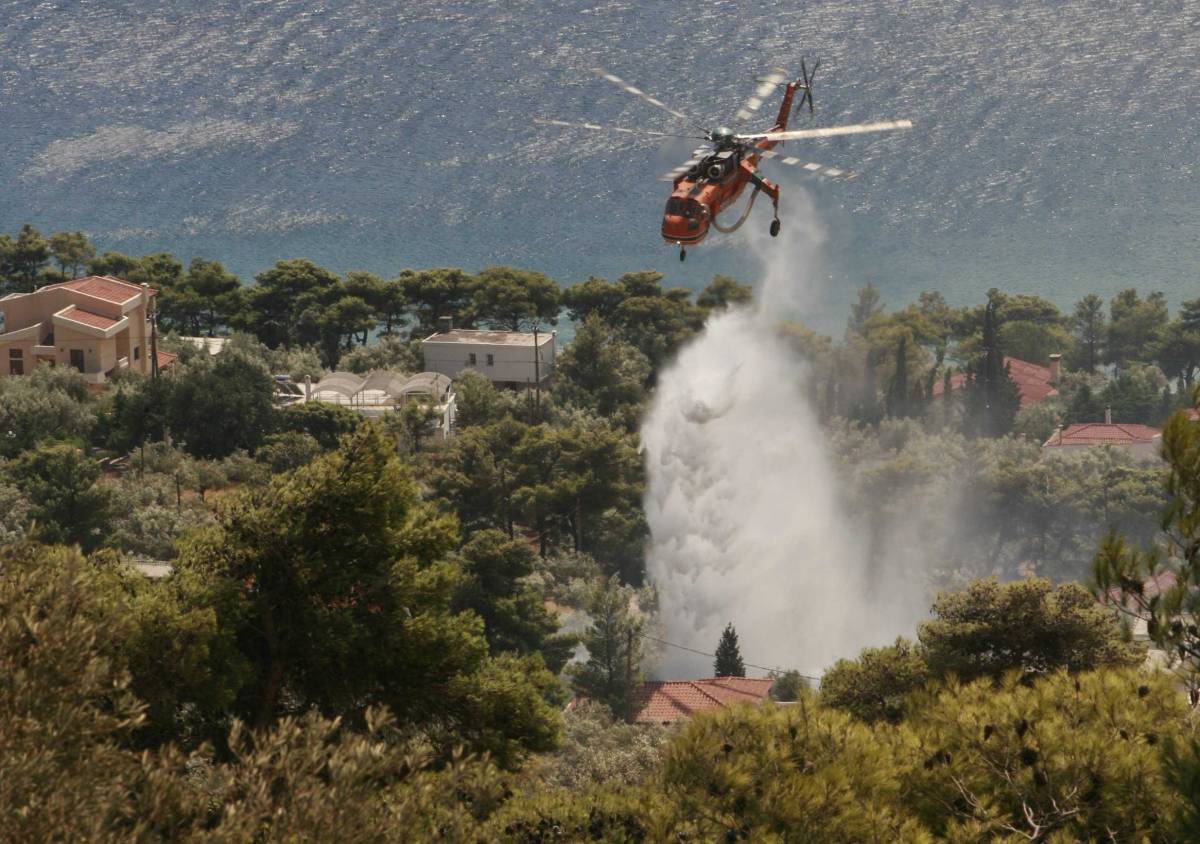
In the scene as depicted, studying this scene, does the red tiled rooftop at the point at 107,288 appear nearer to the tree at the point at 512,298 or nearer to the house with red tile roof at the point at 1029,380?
the tree at the point at 512,298

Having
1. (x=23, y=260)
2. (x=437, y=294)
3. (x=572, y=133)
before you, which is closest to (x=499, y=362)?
(x=437, y=294)

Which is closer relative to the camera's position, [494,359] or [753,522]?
[753,522]

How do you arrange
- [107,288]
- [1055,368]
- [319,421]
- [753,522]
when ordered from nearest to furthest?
[319,421]
[753,522]
[107,288]
[1055,368]

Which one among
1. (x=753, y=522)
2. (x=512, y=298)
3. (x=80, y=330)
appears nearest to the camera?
(x=753, y=522)

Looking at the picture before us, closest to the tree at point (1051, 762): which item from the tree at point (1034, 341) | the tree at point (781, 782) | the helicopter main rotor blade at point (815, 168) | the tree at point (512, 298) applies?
the tree at point (781, 782)

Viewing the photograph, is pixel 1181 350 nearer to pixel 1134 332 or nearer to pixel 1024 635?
pixel 1134 332

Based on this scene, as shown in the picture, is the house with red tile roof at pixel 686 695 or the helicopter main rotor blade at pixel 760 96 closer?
the helicopter main rotor blade at pixel 760 96

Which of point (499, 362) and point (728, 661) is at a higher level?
point (499, 362)

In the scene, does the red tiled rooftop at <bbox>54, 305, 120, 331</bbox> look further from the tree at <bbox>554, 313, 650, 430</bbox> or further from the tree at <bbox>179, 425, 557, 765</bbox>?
the tree at <bbox>179, 425, 557, 765</bbox>
